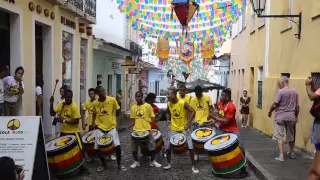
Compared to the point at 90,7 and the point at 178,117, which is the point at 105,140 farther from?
the point at 90,7

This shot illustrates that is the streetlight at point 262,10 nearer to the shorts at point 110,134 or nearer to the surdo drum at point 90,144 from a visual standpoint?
the shorts at point 110,134

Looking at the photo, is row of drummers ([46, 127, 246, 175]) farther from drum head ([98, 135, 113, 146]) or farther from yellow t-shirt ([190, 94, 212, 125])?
yellow t-shirt ([190, 94, 212, 125])

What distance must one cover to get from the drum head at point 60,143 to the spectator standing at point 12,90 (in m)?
1.95

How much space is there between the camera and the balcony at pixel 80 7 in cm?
1214

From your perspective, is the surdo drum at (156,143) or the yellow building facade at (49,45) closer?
the surdo drum at (156,143)

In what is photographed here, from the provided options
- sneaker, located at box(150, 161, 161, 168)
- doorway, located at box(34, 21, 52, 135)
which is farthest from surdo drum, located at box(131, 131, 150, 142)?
doorway, located at box(34, 21, 52, 135)

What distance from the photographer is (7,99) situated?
892cm

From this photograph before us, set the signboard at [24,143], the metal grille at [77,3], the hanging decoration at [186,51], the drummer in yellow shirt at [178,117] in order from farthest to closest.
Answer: the hanging decoration at [186,51] → the metal grille at [77,3] → the drummer in yellow shirt at [178,117] → the signboard at [24,143]

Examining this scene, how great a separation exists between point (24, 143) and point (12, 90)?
3.19 meters

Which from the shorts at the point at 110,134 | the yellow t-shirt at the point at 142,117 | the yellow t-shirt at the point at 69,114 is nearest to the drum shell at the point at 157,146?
the yellow t-shirt at the point at 142,117

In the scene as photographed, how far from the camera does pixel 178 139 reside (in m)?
8.62

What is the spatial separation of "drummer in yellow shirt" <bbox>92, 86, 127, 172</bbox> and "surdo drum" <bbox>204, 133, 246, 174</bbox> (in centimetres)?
187

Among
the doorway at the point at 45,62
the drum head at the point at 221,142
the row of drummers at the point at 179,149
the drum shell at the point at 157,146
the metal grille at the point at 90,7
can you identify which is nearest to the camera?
the row of drummers at the point at 179,149

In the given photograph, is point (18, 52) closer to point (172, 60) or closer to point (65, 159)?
point (65, 159)
